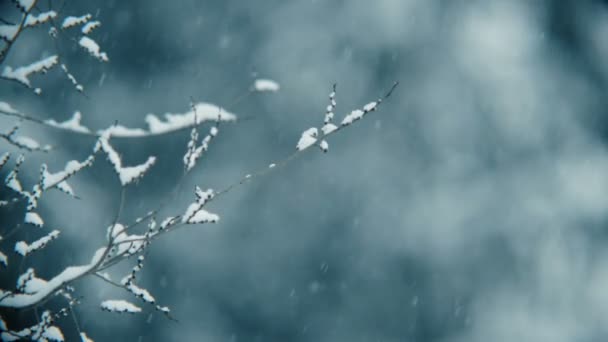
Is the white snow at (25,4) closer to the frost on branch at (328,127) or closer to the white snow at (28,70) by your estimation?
the white snow at (28,70)

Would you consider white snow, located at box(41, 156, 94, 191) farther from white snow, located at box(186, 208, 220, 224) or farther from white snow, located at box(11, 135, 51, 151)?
white snow, located at box(186, 208, 220, 224)

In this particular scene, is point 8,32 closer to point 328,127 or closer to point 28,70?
point 28,70

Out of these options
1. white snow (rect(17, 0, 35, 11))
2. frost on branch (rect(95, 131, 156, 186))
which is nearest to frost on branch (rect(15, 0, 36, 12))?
white snow (rect(17, 0, 35, 11))

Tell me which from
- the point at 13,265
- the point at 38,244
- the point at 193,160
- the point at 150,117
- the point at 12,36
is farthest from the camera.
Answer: the point at 13,265

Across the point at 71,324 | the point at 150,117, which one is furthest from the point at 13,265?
the point at 150,117

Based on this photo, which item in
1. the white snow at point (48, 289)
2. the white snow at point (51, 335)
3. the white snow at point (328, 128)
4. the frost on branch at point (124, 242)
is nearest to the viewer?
the white snow at point (328, 128)

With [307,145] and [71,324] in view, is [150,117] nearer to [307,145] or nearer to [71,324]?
[307,145]

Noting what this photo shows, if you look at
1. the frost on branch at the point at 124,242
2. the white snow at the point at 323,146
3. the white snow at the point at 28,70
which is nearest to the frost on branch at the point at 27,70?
the white snow at the point at 28,70
